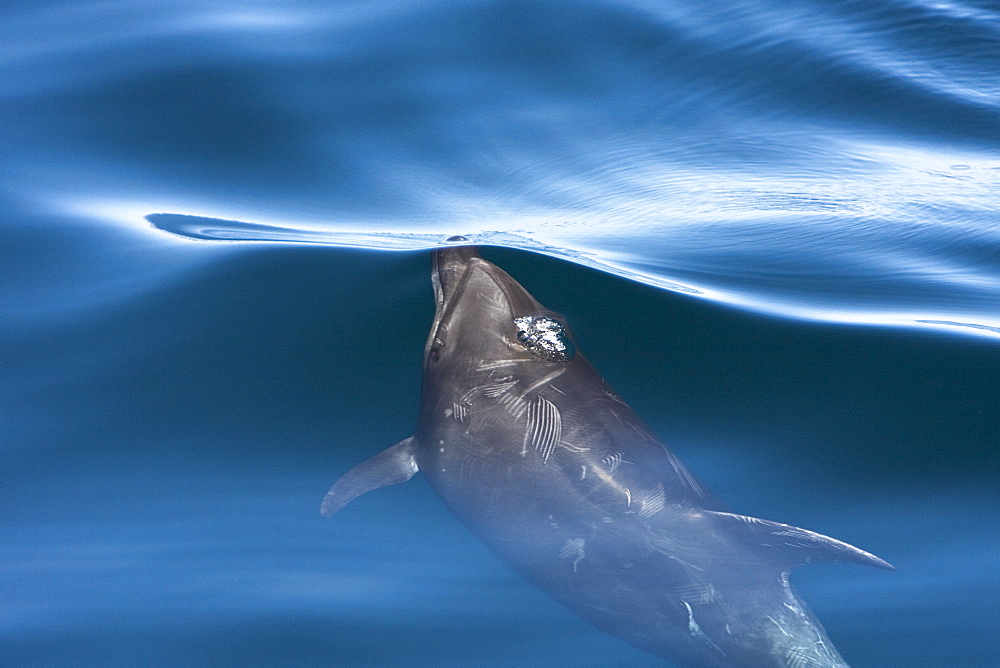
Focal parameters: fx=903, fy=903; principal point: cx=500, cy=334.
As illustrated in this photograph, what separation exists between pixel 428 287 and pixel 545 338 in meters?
1.20

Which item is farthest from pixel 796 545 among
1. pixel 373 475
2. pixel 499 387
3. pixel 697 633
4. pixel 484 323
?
pixel 484 323

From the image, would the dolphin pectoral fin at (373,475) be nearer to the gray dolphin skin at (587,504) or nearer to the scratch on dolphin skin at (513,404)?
the gray dolphin skin at (587,504)

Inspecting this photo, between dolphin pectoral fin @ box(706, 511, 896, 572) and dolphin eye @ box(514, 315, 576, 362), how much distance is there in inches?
70.9

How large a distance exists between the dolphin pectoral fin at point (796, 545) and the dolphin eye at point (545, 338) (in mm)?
1800

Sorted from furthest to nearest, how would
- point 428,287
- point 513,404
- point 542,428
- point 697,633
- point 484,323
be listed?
point 428,287 < point 484,323 < point 513,404 < point 542,428 < point 697,633

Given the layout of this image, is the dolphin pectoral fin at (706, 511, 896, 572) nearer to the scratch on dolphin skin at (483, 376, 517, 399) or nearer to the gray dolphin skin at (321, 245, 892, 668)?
the gray dolphin skin at (321, 245, 892, 668)

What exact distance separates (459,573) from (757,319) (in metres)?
3.20

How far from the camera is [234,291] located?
720 cm

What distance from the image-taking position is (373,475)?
560 centimetres

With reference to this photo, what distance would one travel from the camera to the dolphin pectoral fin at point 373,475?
5480 millimetres

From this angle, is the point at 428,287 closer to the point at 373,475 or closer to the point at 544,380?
the point at 544,380

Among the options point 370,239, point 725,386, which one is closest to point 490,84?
point 370,239

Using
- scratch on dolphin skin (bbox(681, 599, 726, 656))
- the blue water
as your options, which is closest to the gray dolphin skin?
scratch on dolphin skin (bbox(681, 599, 726, 656))

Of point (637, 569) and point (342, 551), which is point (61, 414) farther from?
point (637, 569)
